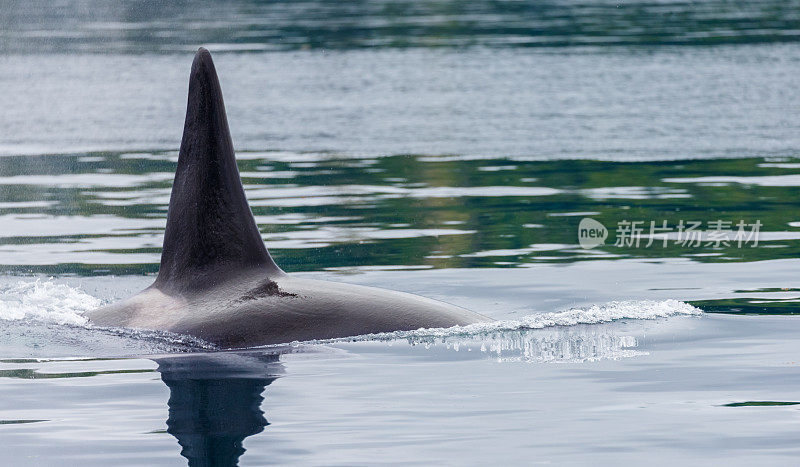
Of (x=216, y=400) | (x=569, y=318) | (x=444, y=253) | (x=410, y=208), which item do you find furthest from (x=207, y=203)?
(x=410, y=208)

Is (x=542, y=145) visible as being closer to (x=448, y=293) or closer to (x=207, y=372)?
(x=448, y=293)

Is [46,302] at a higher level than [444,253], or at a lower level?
lower

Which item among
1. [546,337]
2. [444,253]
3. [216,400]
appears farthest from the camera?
[444,253]

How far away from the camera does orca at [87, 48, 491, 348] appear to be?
10219 millimetres

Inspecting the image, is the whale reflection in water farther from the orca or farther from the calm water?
the orca

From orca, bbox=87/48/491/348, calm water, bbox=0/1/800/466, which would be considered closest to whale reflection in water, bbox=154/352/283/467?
calm water, bbox=0/1/800/466

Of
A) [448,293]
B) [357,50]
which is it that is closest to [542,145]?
[448,293]

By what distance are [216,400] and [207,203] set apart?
6.69 ft

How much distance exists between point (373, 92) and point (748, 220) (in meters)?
16.6

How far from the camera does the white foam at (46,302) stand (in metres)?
11.9

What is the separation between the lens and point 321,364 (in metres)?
9.79

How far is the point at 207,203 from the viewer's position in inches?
412

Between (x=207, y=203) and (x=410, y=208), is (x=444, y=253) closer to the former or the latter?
(x=410, y=208)

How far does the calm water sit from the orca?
0.16m
